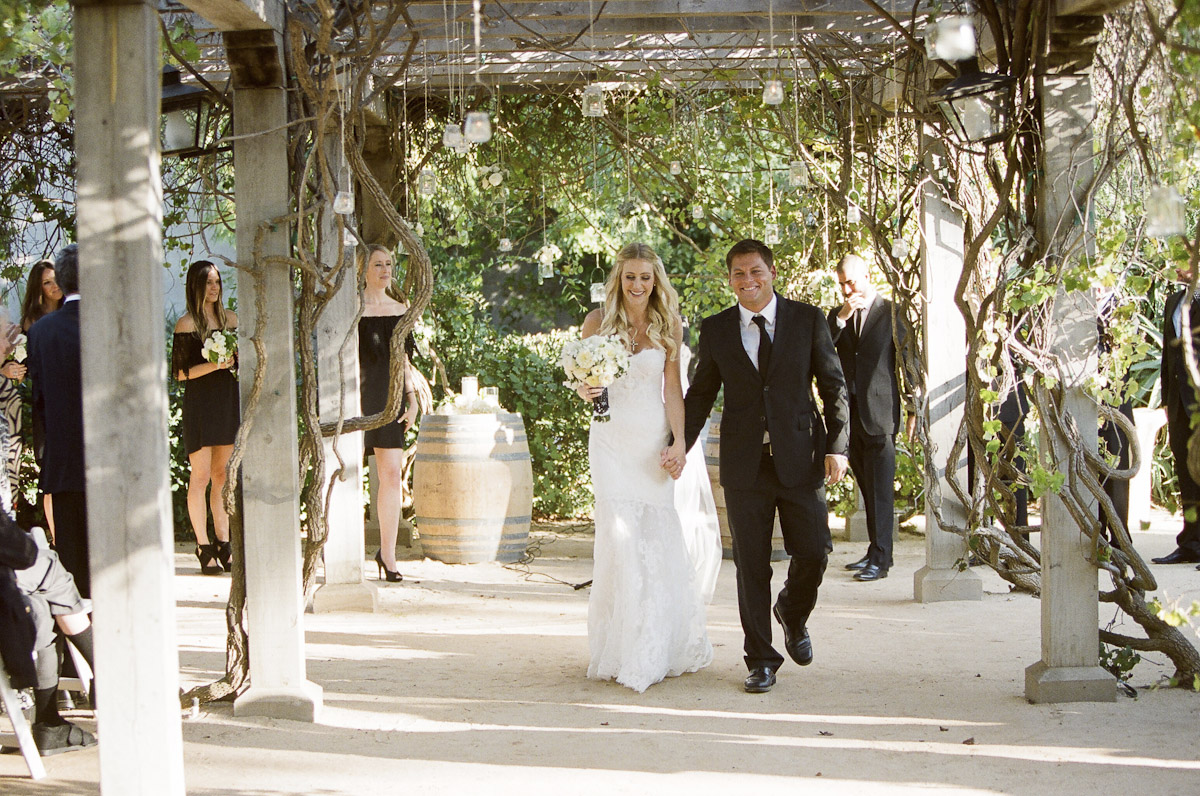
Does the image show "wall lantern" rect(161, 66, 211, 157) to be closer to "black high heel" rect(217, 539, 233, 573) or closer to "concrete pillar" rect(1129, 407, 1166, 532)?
"black high heel" rect(217, 539, 233, 573)

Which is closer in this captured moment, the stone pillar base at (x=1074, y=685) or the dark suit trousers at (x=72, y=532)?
the stone pillar base at (x=1074, y=685)

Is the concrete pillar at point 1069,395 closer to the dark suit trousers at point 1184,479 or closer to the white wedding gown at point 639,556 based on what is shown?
the white wedding gown at point 639,556

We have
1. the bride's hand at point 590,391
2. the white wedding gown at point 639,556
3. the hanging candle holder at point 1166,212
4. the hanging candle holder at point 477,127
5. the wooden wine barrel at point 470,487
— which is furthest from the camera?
the wooden wine barrel at point 470,487

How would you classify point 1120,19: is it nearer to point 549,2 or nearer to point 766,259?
point 766,259

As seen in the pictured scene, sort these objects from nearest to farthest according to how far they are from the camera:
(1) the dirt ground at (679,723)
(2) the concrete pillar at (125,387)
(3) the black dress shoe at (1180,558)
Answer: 1. (2) the concrete pillar at (125,387)
2. (1) the dirt ground at (679,723)
3. (3) the black dress shoe at (1180,558)

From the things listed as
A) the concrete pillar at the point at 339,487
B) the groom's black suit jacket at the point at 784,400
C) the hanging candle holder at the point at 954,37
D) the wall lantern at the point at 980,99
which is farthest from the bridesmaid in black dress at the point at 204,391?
the hanging candle holder at the point at 954,37

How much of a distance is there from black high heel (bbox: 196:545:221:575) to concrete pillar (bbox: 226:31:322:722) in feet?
11.6

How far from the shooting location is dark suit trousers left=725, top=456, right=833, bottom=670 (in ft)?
16.2

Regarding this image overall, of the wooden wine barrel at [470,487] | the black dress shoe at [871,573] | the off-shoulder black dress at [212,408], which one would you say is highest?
the off-shoulder black dress at [212,408]

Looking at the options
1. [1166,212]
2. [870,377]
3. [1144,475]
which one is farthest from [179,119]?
[1144,475]

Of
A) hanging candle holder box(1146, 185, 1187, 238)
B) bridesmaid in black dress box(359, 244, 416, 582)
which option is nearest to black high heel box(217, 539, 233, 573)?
bridesmaid in black dress box(359, 244, 416, 582)

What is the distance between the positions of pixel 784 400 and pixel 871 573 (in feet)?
9.86

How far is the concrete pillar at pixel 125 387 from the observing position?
3162mm

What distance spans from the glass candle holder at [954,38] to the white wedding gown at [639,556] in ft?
6.03
